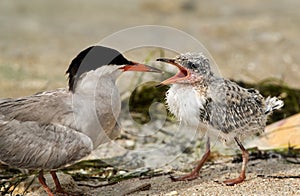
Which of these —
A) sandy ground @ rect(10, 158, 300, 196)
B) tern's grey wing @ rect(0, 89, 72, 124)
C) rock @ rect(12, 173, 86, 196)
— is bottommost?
rock @ rect(12, 173, 86, 196)

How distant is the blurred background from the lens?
7668 millimetres

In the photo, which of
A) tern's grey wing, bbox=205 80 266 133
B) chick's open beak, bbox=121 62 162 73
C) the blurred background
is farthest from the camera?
the blurred background

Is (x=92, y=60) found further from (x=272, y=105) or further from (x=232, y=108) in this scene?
(x=272, y=105)

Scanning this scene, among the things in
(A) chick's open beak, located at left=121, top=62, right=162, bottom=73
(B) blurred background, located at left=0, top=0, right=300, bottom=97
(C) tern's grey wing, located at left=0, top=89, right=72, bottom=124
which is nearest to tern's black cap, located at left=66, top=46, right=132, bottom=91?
(A) chick's open beak, located at left=121, top=62, right=162, bottom=73

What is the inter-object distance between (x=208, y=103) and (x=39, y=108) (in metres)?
1.07

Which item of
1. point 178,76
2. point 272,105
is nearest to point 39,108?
point 178,76

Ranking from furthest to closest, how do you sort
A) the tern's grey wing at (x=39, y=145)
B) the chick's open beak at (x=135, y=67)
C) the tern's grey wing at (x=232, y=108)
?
1. the chick's open beak at (x=135, y=67)
2. the tern's grey wing at (x=232, y=108)
3. the tern's grey wing at (x=39, y=145)

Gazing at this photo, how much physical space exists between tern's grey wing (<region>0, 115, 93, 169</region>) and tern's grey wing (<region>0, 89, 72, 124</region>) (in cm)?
4

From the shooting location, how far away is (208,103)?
3912 mm

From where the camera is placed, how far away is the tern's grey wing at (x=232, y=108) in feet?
12.8

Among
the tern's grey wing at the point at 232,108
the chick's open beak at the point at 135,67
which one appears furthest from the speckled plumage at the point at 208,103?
the chick's open beak at the point at 135,67

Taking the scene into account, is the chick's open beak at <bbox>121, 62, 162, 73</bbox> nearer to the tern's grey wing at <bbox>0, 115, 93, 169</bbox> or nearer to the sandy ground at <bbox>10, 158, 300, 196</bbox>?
the tern's grey wing at <bbox>0, 115, 93, 169</bbox>

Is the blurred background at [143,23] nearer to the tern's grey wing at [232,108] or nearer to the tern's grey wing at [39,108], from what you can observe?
the tern's grey wing at [39,108]

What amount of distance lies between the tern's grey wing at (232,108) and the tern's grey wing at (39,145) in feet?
2.64
